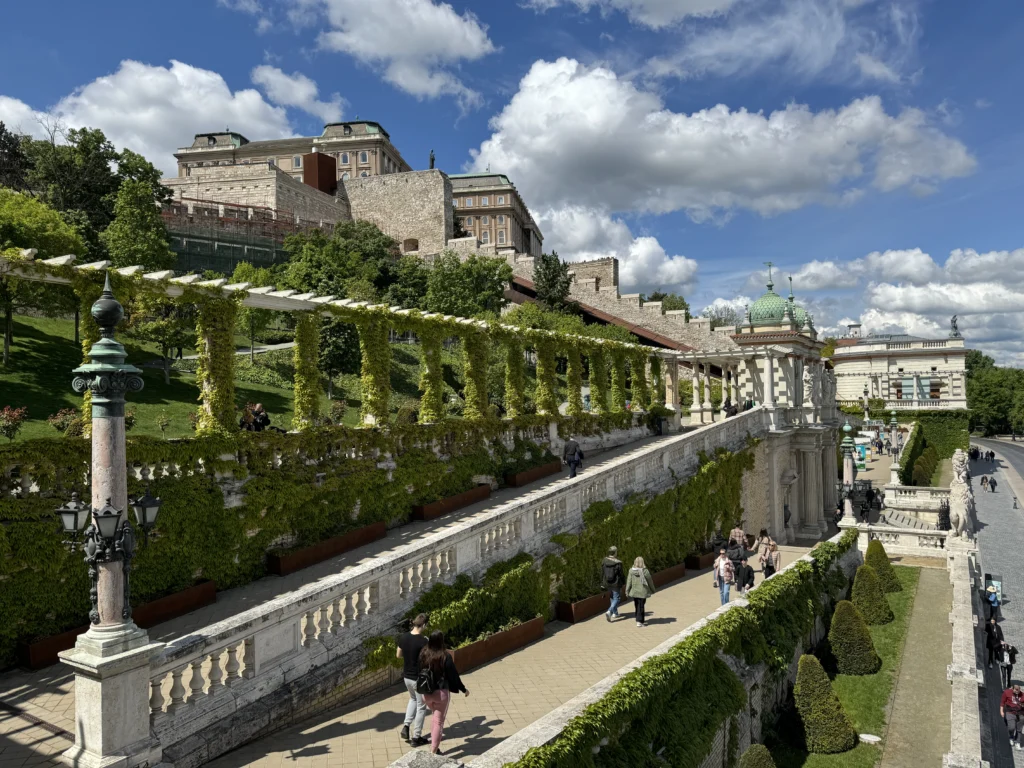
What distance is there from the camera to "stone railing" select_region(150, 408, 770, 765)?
7465 mm

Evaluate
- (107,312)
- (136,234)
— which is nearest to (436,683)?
(107,312)

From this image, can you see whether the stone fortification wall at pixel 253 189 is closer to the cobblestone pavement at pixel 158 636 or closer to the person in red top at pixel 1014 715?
the cobblestone pavement at pixel 158 636

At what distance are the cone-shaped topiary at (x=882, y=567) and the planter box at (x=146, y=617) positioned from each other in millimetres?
19548

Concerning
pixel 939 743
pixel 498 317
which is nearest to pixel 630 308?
pixel 498 317

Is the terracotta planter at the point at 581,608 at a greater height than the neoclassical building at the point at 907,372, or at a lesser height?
lesser

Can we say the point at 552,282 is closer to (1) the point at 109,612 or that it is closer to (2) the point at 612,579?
(2) the point at 612,579

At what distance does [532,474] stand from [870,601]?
33.0 ft

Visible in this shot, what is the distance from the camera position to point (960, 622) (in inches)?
687

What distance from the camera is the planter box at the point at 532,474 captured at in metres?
20.1

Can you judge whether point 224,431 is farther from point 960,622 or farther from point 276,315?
point 276,315

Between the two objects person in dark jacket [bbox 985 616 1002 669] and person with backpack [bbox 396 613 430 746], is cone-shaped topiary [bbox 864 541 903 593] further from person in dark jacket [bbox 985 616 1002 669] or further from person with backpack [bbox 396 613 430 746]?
person with backpack [bbox 396 613 430 746]

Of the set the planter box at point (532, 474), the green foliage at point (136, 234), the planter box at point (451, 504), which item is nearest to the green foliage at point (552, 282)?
the green foliage at point (136, 234)

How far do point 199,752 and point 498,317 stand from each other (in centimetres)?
4490

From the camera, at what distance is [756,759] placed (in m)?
10.4
